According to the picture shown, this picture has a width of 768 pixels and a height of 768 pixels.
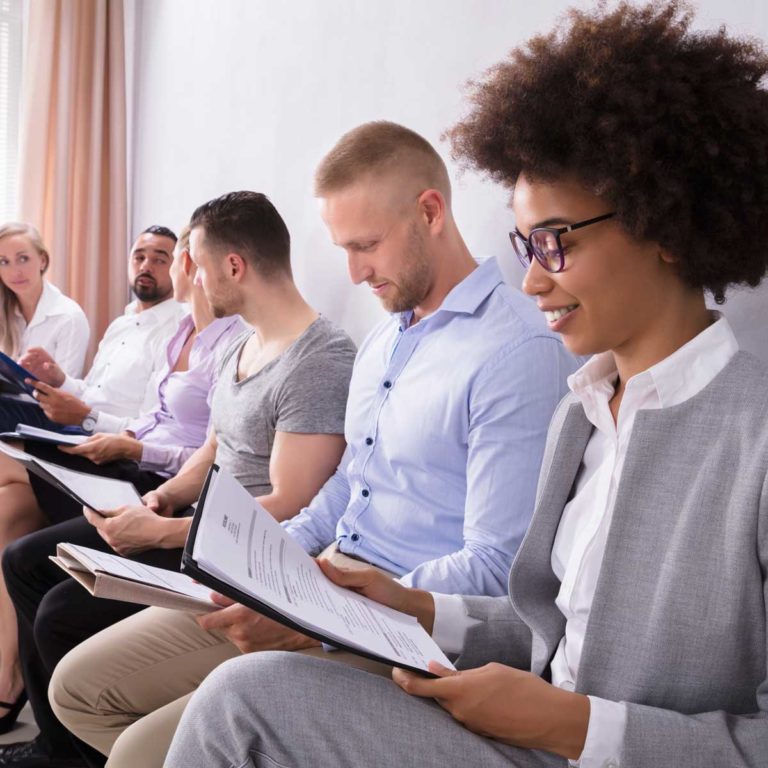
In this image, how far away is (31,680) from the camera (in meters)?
2.13

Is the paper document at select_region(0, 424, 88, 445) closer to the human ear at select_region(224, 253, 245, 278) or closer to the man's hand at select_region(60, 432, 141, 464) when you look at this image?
the man's hand at select_region(60, 432, 141, 464)

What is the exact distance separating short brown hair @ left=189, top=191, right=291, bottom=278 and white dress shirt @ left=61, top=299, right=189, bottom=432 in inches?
35.7

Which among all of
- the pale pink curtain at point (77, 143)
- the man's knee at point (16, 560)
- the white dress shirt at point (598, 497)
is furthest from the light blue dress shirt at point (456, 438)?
the pale pink curtain at point (77, 143)

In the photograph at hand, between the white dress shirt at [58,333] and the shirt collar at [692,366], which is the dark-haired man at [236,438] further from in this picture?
the white dress shirt at [58,333]

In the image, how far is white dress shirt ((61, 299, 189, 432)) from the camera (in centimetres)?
319

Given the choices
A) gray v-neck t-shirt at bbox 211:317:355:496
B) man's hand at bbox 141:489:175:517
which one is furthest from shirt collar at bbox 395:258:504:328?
man's hand at bbox 141:489:175:517

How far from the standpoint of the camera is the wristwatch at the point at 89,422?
9.45ft

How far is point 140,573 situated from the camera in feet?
4.05

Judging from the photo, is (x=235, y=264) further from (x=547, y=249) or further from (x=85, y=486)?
(x=547, y=249)

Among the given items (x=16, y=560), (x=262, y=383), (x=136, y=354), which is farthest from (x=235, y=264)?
(x=136, y=354)

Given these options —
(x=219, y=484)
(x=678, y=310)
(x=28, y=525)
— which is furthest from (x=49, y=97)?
(x=678, y=310)

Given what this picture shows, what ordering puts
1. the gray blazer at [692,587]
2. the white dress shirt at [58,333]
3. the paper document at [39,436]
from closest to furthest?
1. the gray blazer at [692,587]
2. the paper document at [39,436]
3. the white dress shirt at [58,333]

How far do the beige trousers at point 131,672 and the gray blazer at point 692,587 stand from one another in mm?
700

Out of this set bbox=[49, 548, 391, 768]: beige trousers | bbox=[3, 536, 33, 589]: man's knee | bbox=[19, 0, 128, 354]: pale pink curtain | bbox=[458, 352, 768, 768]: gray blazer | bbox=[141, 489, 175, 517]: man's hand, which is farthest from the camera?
bbox=[19, 0, 128, 354]: pale pink curtain
